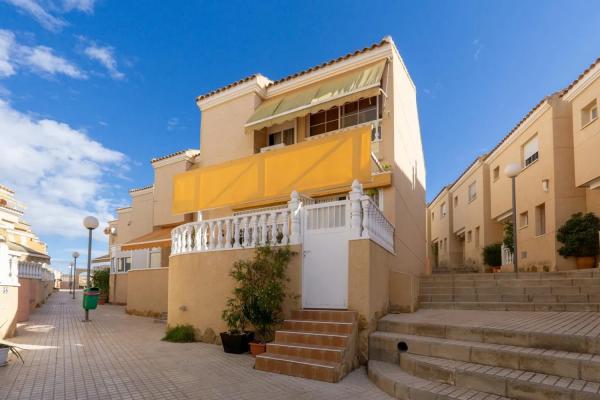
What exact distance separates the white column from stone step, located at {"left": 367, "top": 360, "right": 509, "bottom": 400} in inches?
109

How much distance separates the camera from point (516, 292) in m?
10.6

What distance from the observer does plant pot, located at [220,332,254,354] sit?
8.77 meters

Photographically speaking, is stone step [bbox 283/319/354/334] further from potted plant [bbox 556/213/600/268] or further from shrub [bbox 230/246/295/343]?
potted plant [bbox 556/213/600/268]

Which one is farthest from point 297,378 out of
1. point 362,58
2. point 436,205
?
point 436,205

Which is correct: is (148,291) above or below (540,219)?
below

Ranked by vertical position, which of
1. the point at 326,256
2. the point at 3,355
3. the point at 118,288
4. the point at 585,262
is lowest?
the point at 118,288

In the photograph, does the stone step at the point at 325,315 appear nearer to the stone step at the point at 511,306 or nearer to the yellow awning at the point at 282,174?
the yellow awning at the point at 282,174

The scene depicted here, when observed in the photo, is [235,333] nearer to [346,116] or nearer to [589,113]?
[346,116]

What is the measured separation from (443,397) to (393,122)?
965cm

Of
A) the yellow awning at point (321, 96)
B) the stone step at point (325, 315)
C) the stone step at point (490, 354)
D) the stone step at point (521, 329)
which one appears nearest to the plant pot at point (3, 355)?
the stone step at point (325, 315)

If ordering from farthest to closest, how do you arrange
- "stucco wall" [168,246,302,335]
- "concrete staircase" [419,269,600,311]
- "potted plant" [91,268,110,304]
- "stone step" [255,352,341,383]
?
"potted plant" [91,268,110,304], "stucco wall" [168,246,302,335], "concrete staircase" [419,269,600,311], "stone step" [255,352,341,383]

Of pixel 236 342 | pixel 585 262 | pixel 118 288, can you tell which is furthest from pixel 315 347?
pixel 118 288

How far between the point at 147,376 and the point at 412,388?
14.6ft

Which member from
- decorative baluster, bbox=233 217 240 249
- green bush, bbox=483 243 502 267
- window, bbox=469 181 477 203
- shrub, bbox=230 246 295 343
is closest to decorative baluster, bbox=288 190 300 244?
shrub, bbox=230 246 295 343
